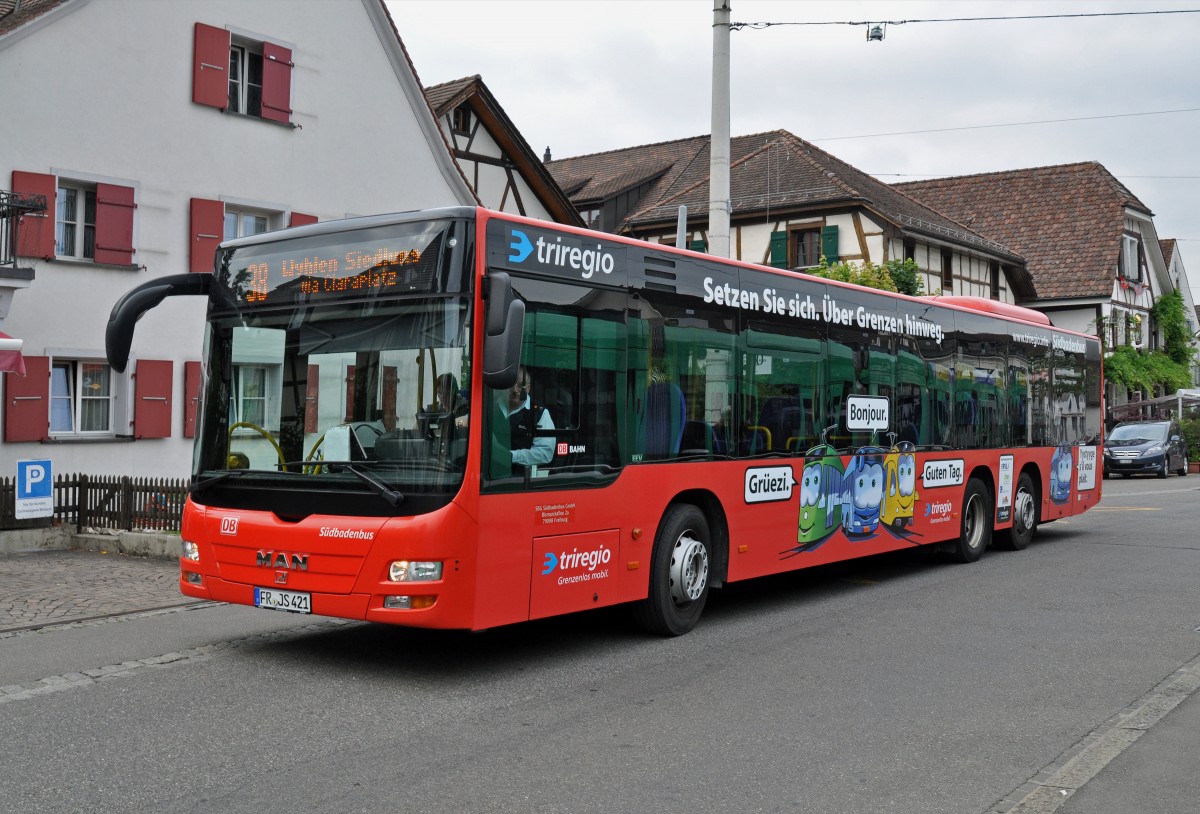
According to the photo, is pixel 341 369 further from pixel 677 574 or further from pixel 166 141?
pixel 166 141

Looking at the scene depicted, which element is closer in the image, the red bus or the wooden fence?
the red bus

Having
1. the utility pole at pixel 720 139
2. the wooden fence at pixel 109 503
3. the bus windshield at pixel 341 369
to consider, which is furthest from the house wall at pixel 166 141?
the bus windshield at pixel 341 369

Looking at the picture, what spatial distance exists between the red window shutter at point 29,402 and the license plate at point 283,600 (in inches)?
436

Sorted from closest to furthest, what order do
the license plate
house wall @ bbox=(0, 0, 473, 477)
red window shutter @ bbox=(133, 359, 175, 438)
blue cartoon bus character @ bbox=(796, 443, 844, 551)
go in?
the license plate → blue cartoon bus character @ bbox=(796, 443, 844, 551) → house wall @ bbox=(0, 0, 473, 477) → red window shutter @ bbox=(133, 359, 175, 438)

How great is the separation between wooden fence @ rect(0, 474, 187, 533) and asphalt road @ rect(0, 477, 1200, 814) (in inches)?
182

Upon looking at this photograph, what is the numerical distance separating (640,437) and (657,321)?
2.93 ft

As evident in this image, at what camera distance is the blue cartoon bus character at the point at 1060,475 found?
645 inches

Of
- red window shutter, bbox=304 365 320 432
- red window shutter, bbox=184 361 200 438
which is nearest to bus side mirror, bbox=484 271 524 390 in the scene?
red window shutter, bbox=304 365 320 432

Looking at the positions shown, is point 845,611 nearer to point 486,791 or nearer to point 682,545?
point 682,545

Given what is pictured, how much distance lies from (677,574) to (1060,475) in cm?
948

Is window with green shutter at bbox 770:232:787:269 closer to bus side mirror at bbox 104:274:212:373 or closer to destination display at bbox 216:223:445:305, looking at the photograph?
destination display at bbox 216:223:445:305

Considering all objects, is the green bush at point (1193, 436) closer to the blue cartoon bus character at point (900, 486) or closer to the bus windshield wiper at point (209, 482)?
the blue cartoon bus character at point (900, 486)

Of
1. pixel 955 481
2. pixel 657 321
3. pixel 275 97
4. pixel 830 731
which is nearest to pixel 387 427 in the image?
pixel 657 321

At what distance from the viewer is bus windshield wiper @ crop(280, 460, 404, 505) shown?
23.5ft
